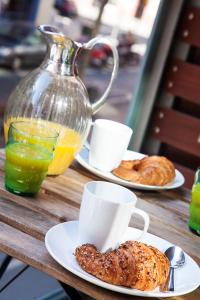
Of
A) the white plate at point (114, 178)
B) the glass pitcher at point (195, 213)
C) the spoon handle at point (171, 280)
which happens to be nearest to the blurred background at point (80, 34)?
the white plate at point (114, 178)

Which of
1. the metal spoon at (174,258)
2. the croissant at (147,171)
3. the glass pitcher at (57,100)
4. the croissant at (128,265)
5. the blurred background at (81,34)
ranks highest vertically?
the glass pitcher at (57,100)

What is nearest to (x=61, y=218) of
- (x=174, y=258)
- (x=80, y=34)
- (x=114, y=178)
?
(x=174, y=258)

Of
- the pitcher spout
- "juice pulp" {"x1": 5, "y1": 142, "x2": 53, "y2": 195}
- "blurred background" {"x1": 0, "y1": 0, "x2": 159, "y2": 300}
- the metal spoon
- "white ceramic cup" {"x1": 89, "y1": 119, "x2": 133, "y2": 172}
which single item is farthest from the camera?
"blurred background" {"x1": 0, "y1": 0, "x2": 159, "y2": 300}

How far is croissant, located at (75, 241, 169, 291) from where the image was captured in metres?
0.98

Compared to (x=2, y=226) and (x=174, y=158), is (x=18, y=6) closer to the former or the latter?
(x=174, y=158)

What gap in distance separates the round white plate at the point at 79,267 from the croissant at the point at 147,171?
43 cm

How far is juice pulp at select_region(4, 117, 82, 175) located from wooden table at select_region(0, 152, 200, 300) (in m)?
0.04

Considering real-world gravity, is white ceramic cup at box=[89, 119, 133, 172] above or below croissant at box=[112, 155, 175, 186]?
above

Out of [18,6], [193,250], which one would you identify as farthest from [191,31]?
[18,6]

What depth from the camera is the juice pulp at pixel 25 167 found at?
134 centimetres

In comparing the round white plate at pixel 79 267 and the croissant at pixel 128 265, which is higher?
the croissant at pixel 128 265

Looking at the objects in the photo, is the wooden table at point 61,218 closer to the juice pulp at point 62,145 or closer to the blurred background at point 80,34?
the juice pulp at point 62,145

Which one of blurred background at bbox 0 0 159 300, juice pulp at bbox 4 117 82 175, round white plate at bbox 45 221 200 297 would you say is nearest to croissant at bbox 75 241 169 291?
round white plate at bbox 45 221 200 297

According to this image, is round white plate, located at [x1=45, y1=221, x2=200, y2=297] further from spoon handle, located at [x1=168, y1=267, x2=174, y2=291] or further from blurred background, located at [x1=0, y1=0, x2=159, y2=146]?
blurred background, located at [x1=0, y1=0, x2=159, y2=146]
